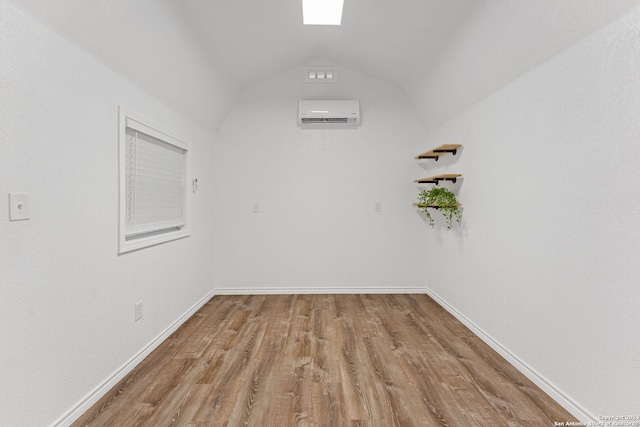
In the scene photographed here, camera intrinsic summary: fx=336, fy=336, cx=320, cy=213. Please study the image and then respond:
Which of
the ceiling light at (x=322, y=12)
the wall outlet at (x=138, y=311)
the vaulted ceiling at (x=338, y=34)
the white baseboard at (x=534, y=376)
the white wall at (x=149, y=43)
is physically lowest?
the white baseboard at (x=534, y=376)

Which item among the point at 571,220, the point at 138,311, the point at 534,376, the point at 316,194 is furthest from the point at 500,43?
the point at 138,311

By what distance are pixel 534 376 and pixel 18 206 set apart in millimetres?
3006

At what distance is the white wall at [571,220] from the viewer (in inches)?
62.7

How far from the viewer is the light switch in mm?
1439

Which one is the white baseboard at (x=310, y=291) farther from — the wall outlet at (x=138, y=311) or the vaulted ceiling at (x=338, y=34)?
the vaulted ceiling at (x=338, y=34)

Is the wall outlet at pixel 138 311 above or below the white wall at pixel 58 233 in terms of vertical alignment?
below

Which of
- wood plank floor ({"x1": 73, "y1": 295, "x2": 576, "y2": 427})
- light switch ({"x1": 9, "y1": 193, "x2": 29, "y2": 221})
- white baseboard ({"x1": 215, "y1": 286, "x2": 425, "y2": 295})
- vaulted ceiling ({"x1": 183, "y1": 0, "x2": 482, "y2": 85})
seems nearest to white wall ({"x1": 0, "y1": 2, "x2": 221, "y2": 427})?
light switch ({"x1": 9, "y1": 193, "x2": 29, "y2": 221})

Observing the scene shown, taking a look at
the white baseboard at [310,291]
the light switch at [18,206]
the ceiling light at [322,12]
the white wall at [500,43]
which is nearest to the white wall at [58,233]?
the light switch at [18,206]

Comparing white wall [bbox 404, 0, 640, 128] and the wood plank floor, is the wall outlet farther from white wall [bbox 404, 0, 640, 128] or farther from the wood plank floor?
white wall [bbox 404, 0, 640, 128]

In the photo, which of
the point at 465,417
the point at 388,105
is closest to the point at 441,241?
the point at 388,105

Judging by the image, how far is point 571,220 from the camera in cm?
192

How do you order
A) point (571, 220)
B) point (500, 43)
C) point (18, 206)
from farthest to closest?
point (500, 43) → point (571, 220) → point (18, 206)

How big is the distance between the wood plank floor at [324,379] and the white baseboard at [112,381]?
0.13ft

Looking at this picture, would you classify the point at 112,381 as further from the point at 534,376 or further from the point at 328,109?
Result: the point at 328,109
